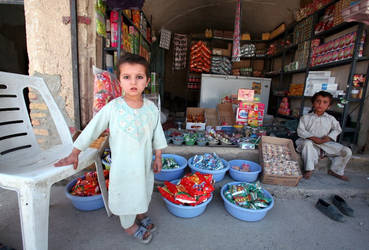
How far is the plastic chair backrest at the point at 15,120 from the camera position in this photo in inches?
50.8

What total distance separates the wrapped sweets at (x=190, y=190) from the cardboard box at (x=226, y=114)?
1974mm

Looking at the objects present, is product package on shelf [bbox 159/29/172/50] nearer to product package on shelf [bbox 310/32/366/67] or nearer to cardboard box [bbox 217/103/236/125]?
cardboard box [bbox 217/103/236/125]

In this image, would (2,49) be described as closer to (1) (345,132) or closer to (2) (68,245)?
(2) (68,245)

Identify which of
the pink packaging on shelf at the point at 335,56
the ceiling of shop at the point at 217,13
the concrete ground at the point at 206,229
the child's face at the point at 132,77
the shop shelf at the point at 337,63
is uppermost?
the ceiling of shop at the point at 217,13

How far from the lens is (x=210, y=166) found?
212cm

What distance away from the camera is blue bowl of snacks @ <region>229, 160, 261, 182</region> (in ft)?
6.93

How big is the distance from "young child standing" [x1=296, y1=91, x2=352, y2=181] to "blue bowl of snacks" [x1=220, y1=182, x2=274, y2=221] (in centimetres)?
96

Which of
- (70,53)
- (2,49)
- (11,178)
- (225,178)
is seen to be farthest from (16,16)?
(225,178)

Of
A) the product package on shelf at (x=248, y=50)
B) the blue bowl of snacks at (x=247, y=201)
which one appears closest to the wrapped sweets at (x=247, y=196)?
the blue bowl of snacks at (x=247, y=201)

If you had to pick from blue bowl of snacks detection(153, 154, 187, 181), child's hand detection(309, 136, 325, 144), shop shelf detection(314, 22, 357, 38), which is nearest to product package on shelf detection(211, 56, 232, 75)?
shop shelf detection(314, 22, 357, 38)

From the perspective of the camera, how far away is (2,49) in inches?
148

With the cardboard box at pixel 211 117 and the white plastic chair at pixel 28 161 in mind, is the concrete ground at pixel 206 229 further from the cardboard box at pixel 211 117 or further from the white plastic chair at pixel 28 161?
the cardboard box at pixel 211 117

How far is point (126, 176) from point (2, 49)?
4663 mm

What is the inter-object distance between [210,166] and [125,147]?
3.95 feet
